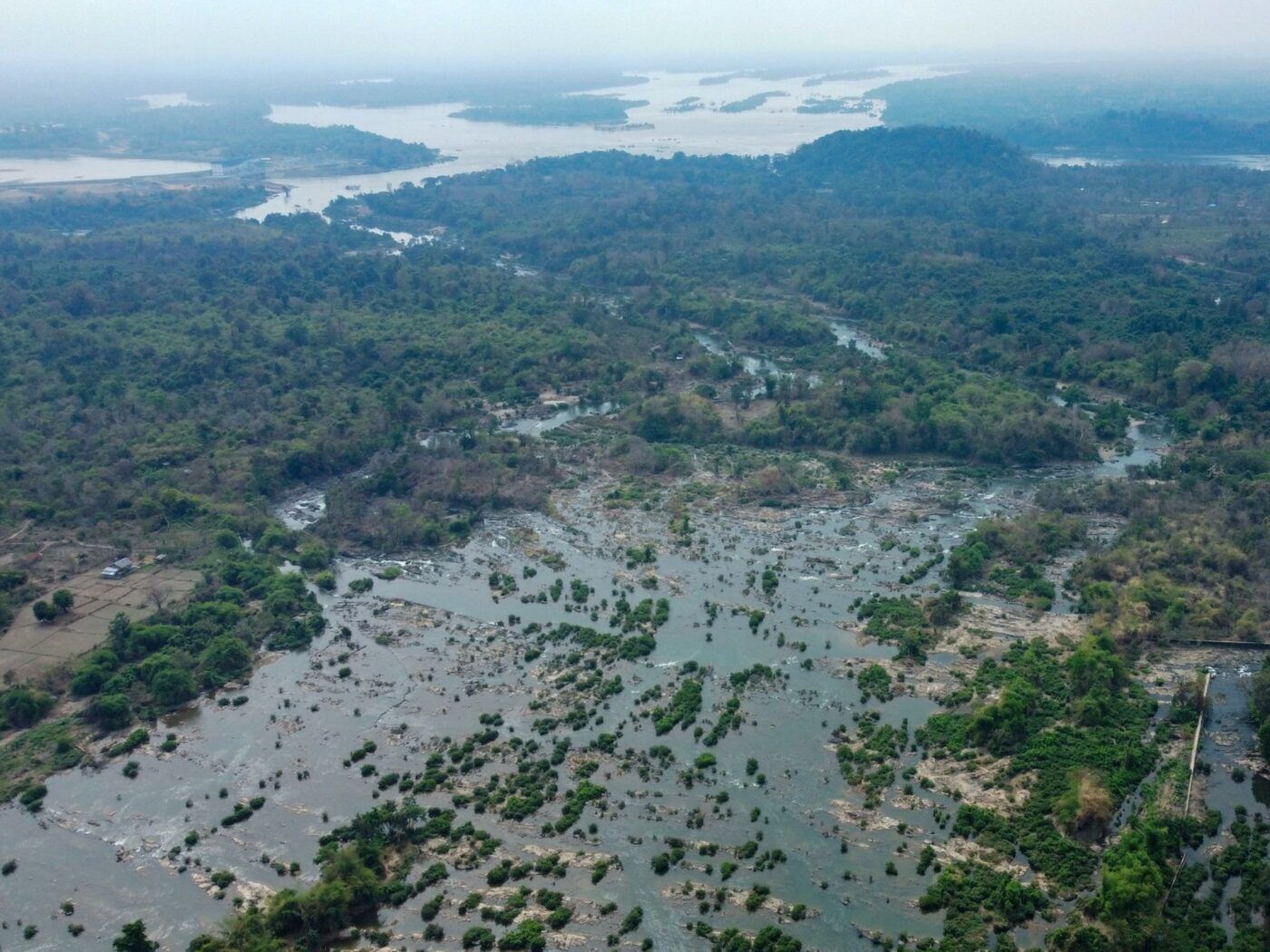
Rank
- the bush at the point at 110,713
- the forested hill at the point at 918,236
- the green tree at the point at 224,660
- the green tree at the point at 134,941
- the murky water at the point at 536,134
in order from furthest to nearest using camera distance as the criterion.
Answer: the murky water at the point at 536,134 → the forested hill at the point at 918,236 → the green tree at the point at 224,660 → the bush at the point at 110,713 → the green tree at the point at 134,941

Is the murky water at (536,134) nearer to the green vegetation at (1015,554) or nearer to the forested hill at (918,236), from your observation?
the forested hill at (918,236)

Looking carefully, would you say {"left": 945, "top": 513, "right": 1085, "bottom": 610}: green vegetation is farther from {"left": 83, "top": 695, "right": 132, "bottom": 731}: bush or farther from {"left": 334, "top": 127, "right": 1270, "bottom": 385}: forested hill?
{"left": 83, "top": 695, "right": 132, "bottom": 731}: bush

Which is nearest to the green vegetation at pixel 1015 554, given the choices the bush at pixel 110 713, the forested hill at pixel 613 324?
the forested hill at pixel 613 324

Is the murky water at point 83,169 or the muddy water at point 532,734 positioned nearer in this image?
the muddy water at point 532,734

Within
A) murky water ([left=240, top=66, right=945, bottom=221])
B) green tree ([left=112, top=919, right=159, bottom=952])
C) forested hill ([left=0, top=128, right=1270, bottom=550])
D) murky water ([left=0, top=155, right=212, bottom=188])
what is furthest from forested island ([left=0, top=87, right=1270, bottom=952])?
murky water ([left=0, top=155, right=212, bottom=188])

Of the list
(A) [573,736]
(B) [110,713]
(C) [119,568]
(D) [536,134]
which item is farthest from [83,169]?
(A) [573,736]

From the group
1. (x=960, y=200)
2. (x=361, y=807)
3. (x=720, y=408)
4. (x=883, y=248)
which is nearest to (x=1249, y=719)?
(x=361, y=807)
